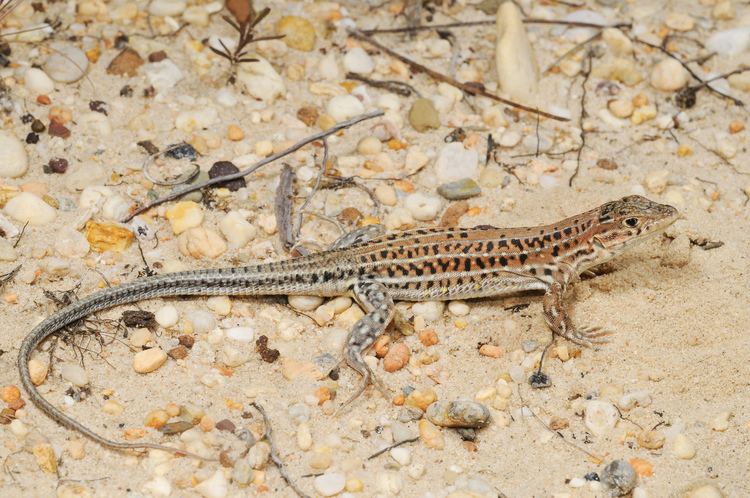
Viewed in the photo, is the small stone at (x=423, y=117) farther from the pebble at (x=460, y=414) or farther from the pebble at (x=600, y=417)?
the pebble at (x=600, y=417)

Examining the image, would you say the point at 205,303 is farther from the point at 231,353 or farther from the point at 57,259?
the point at 57,259

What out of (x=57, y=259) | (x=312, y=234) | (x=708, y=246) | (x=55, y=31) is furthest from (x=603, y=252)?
(x=55, y=31)

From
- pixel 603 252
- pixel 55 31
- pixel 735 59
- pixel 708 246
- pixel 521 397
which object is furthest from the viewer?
pixel 735 59

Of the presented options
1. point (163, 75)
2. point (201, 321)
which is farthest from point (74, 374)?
point (163, 75)

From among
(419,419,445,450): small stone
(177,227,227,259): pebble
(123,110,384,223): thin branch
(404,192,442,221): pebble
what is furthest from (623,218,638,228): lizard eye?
(177,227,227,259): pebble

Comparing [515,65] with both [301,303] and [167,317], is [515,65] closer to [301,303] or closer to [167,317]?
[301,303]

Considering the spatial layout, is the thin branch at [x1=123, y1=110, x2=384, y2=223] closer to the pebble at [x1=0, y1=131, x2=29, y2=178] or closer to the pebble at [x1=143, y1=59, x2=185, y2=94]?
the pebble at [x1=0, y1=131, x2=29, y2=178]

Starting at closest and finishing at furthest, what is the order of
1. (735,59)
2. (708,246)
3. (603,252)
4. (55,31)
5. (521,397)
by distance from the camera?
(521,397), (603,252), (708,246), (55,31), (735,59)
